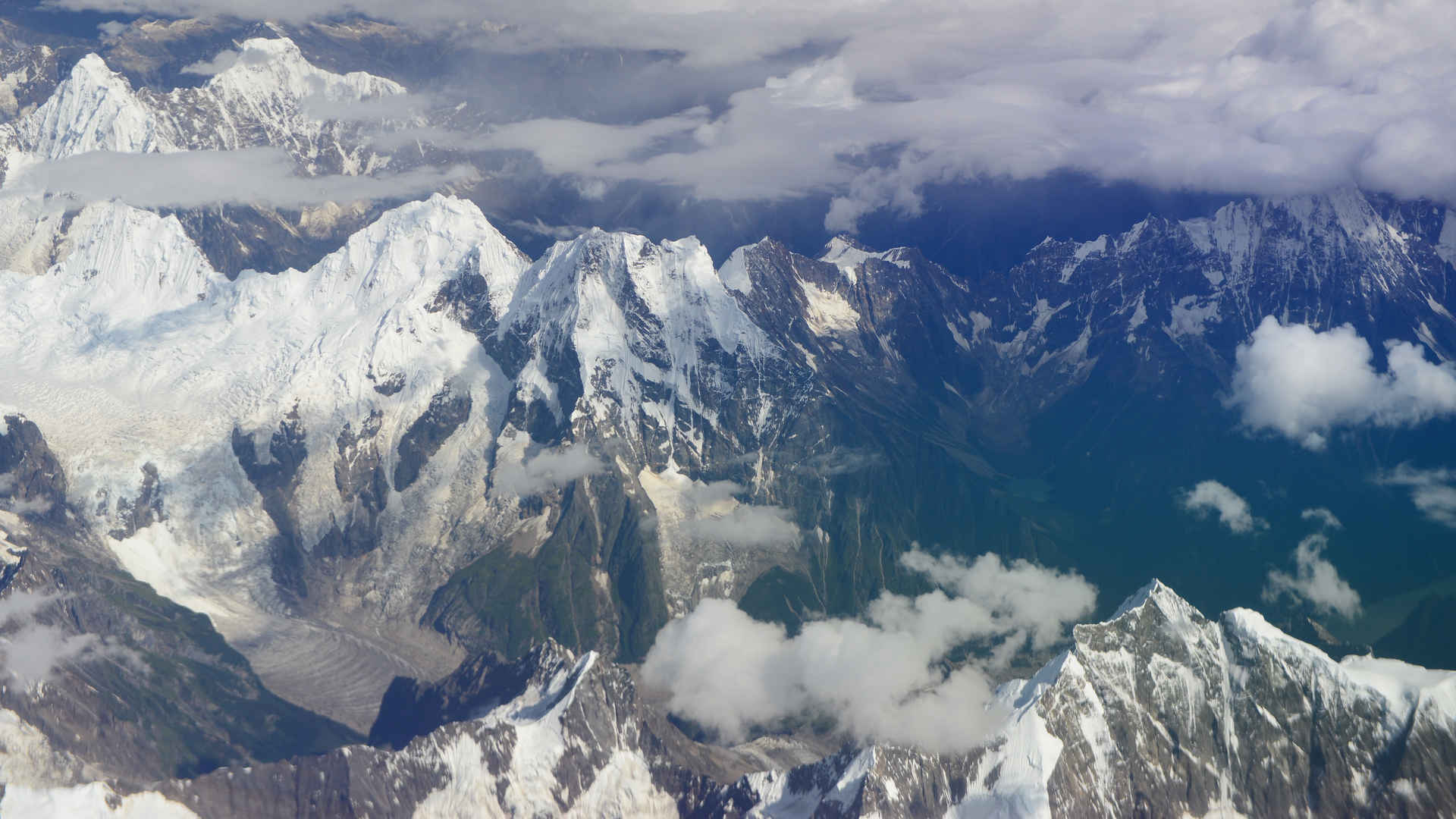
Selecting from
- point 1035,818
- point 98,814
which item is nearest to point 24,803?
point 98,814

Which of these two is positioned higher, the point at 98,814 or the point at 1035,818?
the point at 98,814

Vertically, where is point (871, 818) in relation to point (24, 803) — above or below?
below

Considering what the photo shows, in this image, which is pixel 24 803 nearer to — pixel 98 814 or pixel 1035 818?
pixel 98 814

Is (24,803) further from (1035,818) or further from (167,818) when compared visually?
(1035,818)

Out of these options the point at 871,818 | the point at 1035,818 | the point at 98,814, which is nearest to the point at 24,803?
the point at 98,814

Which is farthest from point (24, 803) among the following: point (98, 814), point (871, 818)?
point (871, 818)
